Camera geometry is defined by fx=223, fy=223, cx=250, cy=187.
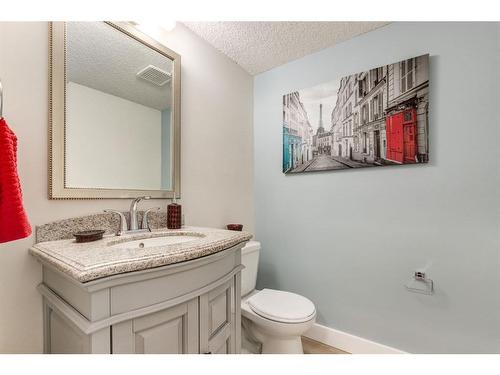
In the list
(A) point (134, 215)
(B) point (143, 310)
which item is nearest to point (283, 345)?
(B) point (143, 310)

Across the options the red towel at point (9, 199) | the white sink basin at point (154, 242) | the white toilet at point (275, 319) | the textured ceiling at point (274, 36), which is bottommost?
the white toilet at point (275, 319)

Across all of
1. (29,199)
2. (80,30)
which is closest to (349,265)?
(29,199)

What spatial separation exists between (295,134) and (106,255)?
153cm

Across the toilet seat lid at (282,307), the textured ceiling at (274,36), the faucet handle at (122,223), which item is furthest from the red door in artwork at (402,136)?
the faucet handle at (122,223)

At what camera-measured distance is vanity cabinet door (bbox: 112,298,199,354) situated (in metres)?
0.61

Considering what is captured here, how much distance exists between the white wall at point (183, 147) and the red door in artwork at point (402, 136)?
107cm

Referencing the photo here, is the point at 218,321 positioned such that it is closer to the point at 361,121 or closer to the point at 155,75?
the point at 155,75

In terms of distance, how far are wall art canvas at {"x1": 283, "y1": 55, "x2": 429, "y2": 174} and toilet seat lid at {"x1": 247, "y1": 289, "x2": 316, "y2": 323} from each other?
927 mm

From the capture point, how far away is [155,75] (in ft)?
4.18

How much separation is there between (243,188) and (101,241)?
3.90 ft

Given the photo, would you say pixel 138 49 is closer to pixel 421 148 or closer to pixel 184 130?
pixel 184 130

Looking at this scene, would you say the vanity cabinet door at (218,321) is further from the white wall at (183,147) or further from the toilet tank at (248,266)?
the white wall at (183,147)

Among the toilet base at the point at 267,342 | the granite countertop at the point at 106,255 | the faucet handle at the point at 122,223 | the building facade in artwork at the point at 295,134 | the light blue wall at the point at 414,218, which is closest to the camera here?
the granite countertop at the point at 106,255

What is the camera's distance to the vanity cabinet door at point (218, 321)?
2.63ft
